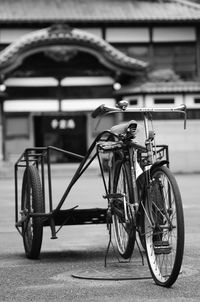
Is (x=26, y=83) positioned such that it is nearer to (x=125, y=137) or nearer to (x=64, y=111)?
(x=64, y=111)

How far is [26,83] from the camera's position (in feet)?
81.5

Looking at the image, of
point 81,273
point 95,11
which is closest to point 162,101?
point 95,11

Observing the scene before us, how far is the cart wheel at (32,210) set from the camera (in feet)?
19.6

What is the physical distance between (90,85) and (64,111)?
1420 millimetres

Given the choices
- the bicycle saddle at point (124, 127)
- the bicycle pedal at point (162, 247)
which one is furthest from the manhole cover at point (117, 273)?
the bicycle saddle at point (124, 127)

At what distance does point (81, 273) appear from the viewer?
215 inches

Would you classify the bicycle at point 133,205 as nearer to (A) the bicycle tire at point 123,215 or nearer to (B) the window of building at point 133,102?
(A) the bicycle tire at point 123,215

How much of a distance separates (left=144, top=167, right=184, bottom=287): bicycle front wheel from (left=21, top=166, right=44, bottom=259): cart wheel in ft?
4.04

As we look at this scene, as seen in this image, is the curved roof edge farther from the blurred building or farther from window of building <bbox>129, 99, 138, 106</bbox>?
window of building <bbox>129, 99, 138, 106</bbox>

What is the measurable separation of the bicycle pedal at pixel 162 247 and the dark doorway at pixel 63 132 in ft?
69.0

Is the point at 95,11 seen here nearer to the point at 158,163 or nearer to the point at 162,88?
the point at 162,88

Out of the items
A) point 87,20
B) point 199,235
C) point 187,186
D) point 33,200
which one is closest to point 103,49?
point 87,20

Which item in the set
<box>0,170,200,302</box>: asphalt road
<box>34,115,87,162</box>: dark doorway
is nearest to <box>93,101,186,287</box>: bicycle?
<box>0,170,200,302</box>: asphalt road

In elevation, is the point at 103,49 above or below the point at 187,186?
above
